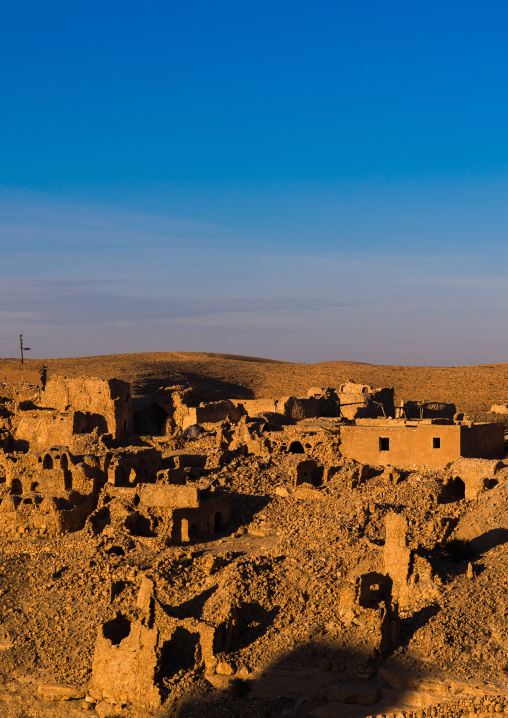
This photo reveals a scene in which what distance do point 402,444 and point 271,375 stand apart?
40667 mm

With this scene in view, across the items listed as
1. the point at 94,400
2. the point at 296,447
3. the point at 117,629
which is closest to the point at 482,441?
the point at 296,447

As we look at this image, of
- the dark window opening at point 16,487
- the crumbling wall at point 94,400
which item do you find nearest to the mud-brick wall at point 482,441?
the crumbling wall at point 94,400

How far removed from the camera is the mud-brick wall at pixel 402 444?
26.0m

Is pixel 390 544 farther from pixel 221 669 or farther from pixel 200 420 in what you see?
pixel 200 420

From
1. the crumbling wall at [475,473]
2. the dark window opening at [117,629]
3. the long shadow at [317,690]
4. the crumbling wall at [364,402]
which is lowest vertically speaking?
the long shadow at [317,690]

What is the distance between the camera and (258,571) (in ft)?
68.5

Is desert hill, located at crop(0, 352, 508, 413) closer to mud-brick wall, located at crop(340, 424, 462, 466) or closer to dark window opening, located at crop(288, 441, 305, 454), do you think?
dark window opening, located at crop(288, 441, 305, 454)

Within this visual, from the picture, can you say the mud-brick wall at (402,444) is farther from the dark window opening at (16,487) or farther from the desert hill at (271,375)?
the desert hill at (271,375)

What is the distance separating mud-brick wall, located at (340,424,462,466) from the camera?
26.0 meters

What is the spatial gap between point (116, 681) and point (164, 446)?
13.0m

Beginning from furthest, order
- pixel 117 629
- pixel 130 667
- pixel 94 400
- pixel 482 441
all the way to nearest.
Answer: pixel 94 400
pixel 482 441
pixel 117 629
pixel 130 667

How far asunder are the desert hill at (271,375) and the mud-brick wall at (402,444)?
76.1ft

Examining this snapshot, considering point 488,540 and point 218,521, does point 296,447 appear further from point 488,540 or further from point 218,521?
point 488,540

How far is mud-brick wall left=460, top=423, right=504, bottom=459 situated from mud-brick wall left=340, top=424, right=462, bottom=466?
0.36m
